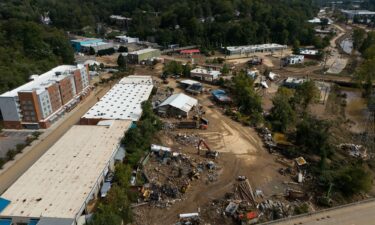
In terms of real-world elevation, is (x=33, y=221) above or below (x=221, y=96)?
below

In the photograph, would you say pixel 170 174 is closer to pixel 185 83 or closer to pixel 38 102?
pixel 38 102

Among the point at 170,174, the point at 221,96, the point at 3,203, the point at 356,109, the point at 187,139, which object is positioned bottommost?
the point at 356,109

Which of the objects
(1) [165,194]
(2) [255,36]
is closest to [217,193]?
(1) [165,194]

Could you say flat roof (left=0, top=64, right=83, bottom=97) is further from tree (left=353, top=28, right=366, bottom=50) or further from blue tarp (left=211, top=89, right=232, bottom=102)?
tree (left=353, top=28, right=366, bottom=50)

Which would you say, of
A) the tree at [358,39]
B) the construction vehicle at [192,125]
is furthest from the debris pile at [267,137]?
the tree at [358,39]

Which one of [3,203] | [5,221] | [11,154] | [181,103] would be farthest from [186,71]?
[5,221]

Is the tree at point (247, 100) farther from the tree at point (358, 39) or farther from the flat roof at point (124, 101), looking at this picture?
the tree at point (358, 39)
